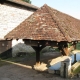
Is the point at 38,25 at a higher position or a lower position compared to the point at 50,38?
higher

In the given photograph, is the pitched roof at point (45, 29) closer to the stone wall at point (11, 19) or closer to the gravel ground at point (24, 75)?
the gravel ground at point (24, 75)

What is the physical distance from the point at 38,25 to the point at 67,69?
315 cm

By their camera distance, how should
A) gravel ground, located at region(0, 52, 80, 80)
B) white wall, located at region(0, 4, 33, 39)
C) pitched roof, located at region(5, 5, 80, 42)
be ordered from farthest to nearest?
1. white wall, located at region(0, 4, 33, 39)
2. pitched roof, located at region(5, 5, 80, 42)
3. gravel ground, located at region(0, 52, 80, 80)

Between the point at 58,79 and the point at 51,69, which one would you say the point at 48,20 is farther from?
the point at 58,79

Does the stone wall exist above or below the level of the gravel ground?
above

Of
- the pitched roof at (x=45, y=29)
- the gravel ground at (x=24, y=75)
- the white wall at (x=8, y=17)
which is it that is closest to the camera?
the gravel ground at (x=24, y=75)

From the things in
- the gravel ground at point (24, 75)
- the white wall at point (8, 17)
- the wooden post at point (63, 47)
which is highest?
the white wall at point (8, 17)

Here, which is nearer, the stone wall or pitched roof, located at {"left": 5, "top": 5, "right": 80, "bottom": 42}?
pitched roof, located at {"left": 5, "top": 5, "right": 80, "bottom": 42}

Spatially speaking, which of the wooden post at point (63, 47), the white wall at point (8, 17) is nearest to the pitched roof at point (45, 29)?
the wooden post at point (63, 47)

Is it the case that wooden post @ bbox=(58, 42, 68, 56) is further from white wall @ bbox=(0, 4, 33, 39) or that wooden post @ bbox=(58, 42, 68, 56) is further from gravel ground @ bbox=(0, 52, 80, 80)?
white wall @ bbox=(0, 4, 33, 39)

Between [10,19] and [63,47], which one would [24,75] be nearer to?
[63,47]

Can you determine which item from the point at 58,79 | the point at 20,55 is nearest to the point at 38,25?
the point at 58,79

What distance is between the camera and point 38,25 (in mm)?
9867

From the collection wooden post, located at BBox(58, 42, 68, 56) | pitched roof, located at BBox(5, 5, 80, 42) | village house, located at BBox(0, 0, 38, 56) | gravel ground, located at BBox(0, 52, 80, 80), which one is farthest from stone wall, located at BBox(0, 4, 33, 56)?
wooden post, located at BBox(58, 42, 68, 56)
